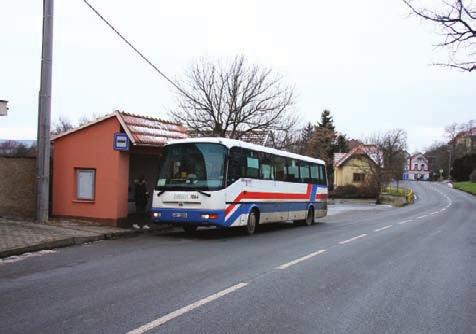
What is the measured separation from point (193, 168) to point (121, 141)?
8.56 ft

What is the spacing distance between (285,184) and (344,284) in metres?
11.8

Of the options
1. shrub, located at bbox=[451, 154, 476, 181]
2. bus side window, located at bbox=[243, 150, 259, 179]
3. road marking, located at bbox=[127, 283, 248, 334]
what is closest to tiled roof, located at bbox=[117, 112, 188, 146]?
bus side window, located at bbox=[243, 150, 259, 179]

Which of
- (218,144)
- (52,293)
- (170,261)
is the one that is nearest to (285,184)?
(218,144)

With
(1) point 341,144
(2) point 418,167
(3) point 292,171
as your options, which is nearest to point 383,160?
(1) point 341,144

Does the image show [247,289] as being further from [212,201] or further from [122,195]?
[122,195]

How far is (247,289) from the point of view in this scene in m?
7.93

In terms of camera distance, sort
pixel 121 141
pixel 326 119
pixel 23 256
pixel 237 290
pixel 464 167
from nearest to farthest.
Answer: pixel 237 290 < pixel 23 256 < pixel 121 141 < pixel 326 119 < pixel 464 167

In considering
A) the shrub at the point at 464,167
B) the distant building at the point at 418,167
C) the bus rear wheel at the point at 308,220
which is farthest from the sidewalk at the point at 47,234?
the distant building at the point at 418,167

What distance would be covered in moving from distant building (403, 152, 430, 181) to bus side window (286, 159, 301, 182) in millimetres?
153175

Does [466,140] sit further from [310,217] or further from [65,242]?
[65,242]

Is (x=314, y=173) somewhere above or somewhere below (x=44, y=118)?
below

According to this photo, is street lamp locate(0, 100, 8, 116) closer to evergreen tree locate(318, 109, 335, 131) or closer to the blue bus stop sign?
the blue bus stop sign

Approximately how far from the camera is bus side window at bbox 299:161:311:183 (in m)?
22.3

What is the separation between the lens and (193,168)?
52.0ft
